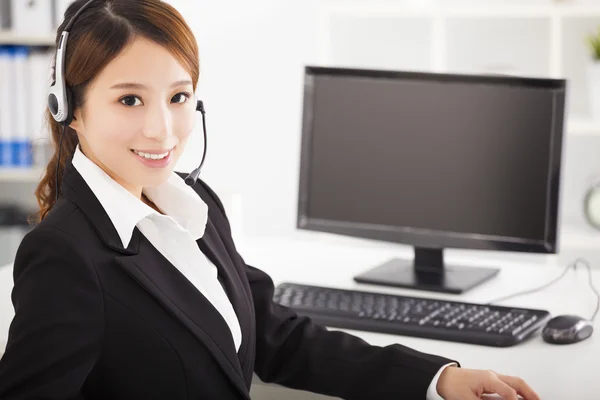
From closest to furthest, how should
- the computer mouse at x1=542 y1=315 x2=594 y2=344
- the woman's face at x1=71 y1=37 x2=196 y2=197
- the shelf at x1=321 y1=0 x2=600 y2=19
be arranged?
the woman's face at x1=71 y1=37 x2=196 y2=197, the computer mouse at x1=542 y1=315 x2=594 y2=344, the shelf at x1=321 y1=0 x2=600 y2=19

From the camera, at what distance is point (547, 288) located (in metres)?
1.93

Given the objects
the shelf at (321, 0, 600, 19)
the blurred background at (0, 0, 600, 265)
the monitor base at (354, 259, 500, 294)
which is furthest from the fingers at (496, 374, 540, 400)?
the shelf at (321, 0, 600, 19)

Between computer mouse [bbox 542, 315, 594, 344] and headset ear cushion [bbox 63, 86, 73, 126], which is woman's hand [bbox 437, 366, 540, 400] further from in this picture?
headset ear cushion [bbox 63, 86, 73, 126]

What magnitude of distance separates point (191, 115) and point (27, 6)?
1794 millimetres

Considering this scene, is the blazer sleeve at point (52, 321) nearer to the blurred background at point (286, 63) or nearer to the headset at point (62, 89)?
the headset at point (62, 89)

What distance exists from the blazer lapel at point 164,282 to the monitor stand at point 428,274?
27.1 inches

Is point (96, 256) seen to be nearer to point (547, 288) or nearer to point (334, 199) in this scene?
point (334, 199)

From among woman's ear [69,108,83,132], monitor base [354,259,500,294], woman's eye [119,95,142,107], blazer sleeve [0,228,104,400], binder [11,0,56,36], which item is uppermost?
binder [11,0,56,36]

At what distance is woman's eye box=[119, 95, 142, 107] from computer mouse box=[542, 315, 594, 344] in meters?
0.82

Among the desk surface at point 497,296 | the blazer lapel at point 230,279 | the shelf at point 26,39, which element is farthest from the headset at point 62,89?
the shelf at point 26,39

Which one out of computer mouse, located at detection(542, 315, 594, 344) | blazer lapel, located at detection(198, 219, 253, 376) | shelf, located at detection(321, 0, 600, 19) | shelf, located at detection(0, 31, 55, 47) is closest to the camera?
blazer lapel, located at detection(198, 219, 253, 376)

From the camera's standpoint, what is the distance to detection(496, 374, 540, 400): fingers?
1.29 meters

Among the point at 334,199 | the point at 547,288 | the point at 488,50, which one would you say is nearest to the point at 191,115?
the point at 334,199

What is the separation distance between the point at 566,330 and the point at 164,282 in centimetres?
73
